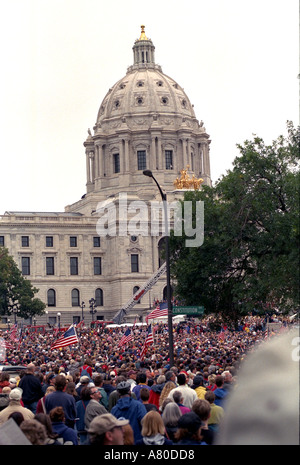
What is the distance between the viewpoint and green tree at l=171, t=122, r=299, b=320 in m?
31.6

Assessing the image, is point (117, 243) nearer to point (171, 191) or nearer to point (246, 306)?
point (171, 191)

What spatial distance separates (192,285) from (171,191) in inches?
3103

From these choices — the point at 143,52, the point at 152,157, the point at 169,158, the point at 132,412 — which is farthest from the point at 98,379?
the point at 143,52

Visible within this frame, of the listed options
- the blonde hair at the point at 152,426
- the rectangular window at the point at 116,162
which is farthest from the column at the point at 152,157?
the blonde hair at the point at 152,426

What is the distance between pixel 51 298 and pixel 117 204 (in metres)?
14.6

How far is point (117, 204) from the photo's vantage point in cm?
11775

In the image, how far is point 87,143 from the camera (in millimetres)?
137125

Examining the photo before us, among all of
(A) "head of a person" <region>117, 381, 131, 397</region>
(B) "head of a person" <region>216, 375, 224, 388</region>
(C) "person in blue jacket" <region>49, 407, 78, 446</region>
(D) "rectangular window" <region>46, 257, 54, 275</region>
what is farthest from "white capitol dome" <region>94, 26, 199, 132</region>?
(C) "person in blue jacket" <region>49, 407, 78, 446</region>

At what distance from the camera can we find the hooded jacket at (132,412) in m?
11.9

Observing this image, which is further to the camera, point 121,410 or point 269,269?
point 269,269

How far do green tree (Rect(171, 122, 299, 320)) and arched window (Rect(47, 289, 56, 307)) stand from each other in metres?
77.7

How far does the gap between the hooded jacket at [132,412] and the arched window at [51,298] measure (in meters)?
106

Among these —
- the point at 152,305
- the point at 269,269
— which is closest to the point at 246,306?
the point at 269,269

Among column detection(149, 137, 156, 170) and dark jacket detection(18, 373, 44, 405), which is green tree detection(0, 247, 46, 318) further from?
dark jacket detection(18, 373, 44, 405)
